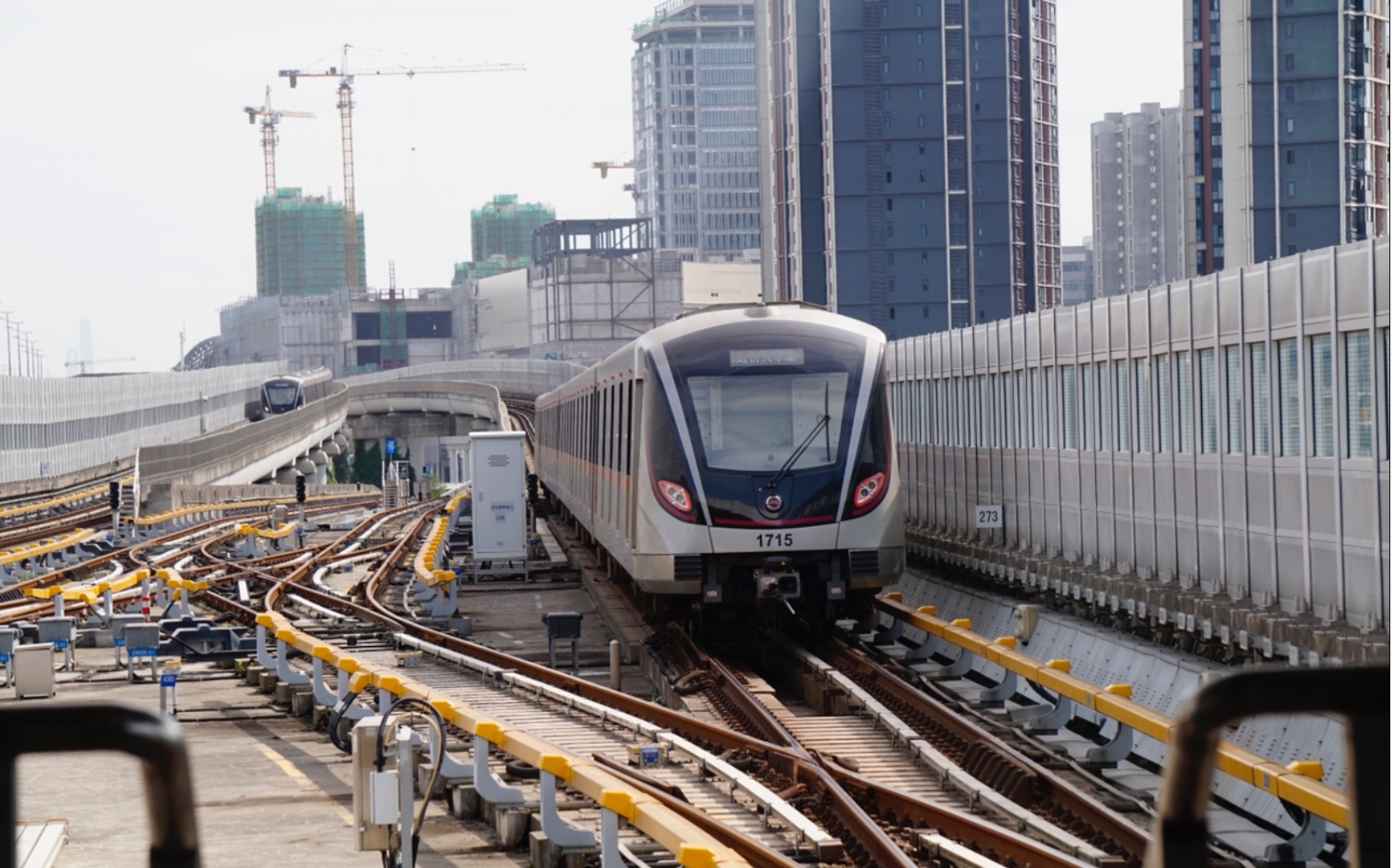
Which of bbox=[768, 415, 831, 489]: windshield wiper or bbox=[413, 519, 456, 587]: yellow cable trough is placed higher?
bbox=[768, 415, 831, 489]: windshield wiper

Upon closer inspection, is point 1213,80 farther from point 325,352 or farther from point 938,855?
A: point 325,352

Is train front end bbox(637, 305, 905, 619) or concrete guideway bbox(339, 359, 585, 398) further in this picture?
concrete guideway bbox(339, 359, 585, 398)

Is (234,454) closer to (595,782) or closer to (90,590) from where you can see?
Result: (90,590)

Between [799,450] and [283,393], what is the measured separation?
252ft

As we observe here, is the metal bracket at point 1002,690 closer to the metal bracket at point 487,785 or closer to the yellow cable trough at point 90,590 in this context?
the metal bracket at point 487,785

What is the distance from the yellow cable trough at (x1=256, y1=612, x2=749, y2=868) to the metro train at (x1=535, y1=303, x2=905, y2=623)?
15.1 feet

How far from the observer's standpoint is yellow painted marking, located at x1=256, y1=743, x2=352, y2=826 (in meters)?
12.1

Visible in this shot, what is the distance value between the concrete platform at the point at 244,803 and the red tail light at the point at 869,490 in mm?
5401

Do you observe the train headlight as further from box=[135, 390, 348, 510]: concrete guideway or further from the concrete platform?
box=[135, 390, 348, 510]: concrete guideway

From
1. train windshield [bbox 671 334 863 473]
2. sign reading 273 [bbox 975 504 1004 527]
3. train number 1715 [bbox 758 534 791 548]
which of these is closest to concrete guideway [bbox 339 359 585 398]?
sign reading 273 [bbox 975 504 1004 527]

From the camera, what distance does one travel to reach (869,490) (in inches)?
707

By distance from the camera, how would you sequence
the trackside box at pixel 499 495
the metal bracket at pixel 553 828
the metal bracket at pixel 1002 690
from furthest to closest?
the trackside box at pixel 499 495, the metal bracket at pixel 1002 690, the metal bracket at pixel 553 828

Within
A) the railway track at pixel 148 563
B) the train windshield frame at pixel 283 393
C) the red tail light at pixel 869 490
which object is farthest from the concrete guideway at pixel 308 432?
the red tail light at pixel 869 490

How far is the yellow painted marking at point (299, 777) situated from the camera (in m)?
12.1
